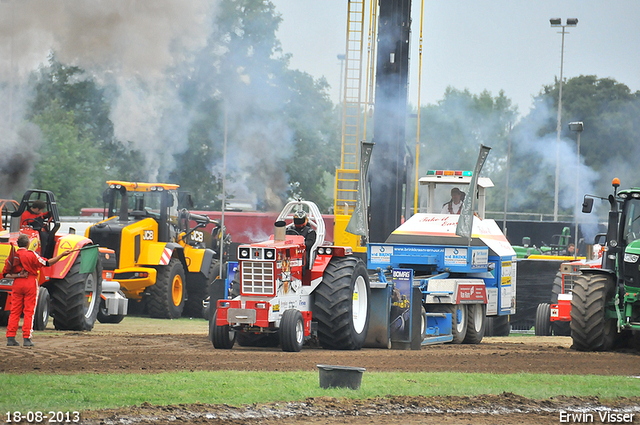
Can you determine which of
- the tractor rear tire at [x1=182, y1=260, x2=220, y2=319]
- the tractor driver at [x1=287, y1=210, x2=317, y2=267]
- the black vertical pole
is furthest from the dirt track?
the tractor rear tire at [x1=182, y1=260, x2=220, y2=319]

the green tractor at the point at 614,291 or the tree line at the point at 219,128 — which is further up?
the tree line at the point at 219,128

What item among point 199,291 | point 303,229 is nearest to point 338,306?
point 303,229

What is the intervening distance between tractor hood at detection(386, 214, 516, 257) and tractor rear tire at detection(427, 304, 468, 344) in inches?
48.3

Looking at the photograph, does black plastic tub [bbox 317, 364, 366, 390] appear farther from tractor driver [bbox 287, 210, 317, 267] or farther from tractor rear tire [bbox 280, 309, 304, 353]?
tractor driver [bbox 287, 210, 317, 267]

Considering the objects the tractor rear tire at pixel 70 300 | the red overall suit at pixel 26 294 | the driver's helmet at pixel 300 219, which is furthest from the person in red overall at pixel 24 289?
the driver's helmet at pixel 300 219

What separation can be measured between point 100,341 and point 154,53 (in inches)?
221

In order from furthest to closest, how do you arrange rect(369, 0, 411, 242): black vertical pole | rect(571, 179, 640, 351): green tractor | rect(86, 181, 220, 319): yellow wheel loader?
rect(86, 181, 220, 319): yellow wheel loader → rect(369, 0, 411, 242): black vertical pole → rect(571, 179, 640, 351): green tractor

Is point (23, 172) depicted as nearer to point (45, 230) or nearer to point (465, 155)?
point (45, 230)

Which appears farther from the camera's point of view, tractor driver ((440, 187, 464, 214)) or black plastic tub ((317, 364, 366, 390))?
tractor driver ((440, 187, 464, 214))

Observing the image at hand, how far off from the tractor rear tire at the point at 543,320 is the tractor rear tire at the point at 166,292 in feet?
27.5

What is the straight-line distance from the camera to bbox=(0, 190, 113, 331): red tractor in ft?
48.3

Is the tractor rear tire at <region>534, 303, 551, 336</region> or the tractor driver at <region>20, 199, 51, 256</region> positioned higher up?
the tractor driver at <region>20, 199, 51, 256</region>

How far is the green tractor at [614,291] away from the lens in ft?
44.8

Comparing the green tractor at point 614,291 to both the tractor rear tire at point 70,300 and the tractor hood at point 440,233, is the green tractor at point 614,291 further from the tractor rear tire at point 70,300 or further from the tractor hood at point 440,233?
the tractor rear tire at point 70,300
